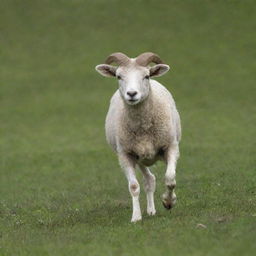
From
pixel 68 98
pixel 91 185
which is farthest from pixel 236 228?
pixel 68 98

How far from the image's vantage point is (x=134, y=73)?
11.8 meters

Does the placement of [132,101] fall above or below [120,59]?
below

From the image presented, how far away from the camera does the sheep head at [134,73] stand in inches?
453

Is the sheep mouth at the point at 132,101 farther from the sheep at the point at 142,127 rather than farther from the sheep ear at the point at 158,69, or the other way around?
the sheep ear at the point at 158,69

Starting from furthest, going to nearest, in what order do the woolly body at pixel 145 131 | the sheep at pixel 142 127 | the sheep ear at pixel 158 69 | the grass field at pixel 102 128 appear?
the sheep ear at pixel 158 69, the woolly body at pixel 145 131, the sheep at pixel 142 127, the grass field at pixel 102 128

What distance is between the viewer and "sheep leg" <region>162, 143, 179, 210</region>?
11.8 metres

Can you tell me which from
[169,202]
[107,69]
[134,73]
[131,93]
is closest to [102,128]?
[107,69]

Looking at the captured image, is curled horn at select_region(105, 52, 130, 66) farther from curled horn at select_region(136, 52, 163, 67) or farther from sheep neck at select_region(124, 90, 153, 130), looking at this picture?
sheep neck at select_region(124, 90, 153, 130)

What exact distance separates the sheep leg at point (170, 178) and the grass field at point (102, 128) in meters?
0.24

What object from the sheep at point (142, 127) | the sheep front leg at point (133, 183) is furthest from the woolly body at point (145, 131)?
the sheep front leg at point (133, 183)

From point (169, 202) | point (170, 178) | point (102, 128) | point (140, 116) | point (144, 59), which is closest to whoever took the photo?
point (170, 178)

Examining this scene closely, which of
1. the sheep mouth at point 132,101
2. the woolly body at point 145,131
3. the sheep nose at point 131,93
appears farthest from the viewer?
the woolly body at point 145,131

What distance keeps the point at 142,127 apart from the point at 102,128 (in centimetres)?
2046

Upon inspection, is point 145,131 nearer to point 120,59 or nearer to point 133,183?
point 133,183
